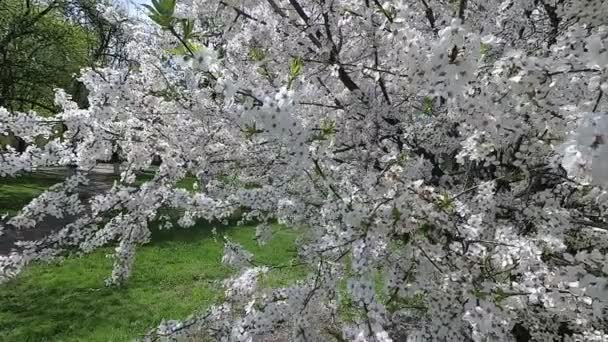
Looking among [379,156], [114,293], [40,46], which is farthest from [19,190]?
[379,156]

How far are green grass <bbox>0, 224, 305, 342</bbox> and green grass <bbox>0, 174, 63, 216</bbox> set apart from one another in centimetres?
461

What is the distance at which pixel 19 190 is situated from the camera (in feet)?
64.3

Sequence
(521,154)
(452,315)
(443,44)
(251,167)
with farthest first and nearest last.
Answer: (251,167) → (521,154) → (452,315) → (443,44)

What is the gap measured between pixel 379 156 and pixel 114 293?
22.8 ft

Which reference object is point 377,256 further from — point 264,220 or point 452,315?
point 264,220

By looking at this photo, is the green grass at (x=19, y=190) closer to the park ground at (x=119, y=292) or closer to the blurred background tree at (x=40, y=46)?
the blurred background tree at (x=40, y=46)

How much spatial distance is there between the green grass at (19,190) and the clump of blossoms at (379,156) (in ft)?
Answer: 37.9

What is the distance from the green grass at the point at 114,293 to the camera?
759 cm

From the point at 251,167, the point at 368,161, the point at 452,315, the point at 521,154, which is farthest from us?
the point at 251,167

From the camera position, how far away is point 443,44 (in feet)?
7.03

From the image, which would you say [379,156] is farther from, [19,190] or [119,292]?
[19,190]

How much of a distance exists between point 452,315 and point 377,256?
61cm

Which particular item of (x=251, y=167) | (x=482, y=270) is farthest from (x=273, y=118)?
(x=251, y=167)

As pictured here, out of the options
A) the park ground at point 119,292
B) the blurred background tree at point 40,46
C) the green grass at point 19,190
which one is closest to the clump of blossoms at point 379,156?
the park ground at point 119,292
